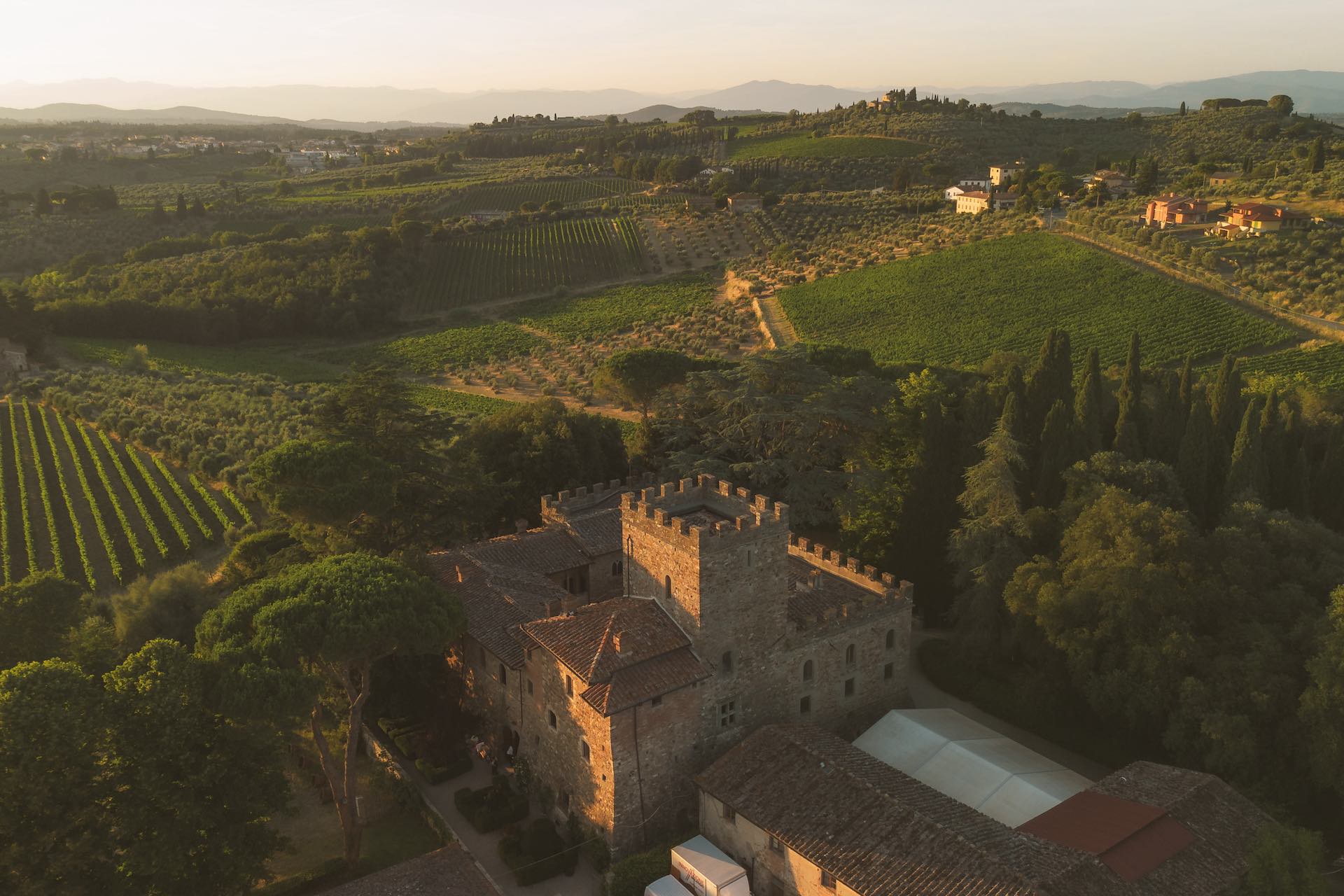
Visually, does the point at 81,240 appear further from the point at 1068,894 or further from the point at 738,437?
the point at 1068,894

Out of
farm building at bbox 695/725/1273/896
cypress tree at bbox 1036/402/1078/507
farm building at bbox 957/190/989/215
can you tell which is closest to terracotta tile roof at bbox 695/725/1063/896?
farm building at bbox 695/725/1273/896

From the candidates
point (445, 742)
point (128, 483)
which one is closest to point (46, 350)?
point (128, 483)

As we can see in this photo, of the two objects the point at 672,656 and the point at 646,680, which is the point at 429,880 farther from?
the point at 672,656

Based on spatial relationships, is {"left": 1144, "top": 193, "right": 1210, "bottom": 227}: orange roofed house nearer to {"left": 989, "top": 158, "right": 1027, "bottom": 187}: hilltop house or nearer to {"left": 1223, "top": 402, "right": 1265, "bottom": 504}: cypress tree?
{"left": 989, "top": 158, "right": 1027, "bottom": 187}: hilltop house

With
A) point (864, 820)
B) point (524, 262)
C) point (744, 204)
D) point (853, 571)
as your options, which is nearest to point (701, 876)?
point (864, 820)

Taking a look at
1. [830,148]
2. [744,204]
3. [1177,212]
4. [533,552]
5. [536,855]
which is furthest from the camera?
[830,148]

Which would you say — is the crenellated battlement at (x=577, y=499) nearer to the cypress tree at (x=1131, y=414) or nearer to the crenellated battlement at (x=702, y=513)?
the crenellated battlement at (x=702, y=513)

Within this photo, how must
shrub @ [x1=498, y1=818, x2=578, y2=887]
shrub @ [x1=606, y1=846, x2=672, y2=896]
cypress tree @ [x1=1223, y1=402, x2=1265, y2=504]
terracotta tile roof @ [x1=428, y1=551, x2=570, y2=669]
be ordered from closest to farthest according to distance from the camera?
shrub @ [x1=606, y1=846, x2=672, y2=896]
shrub @ [x1=498, y1=818, x2=578, y2=887]
terracotta tile roof @ [x1=428, y1=551, x2=570, y2=669]
cypress tree @ [x1=1223, y1=402, x2=1265, y2=504]
